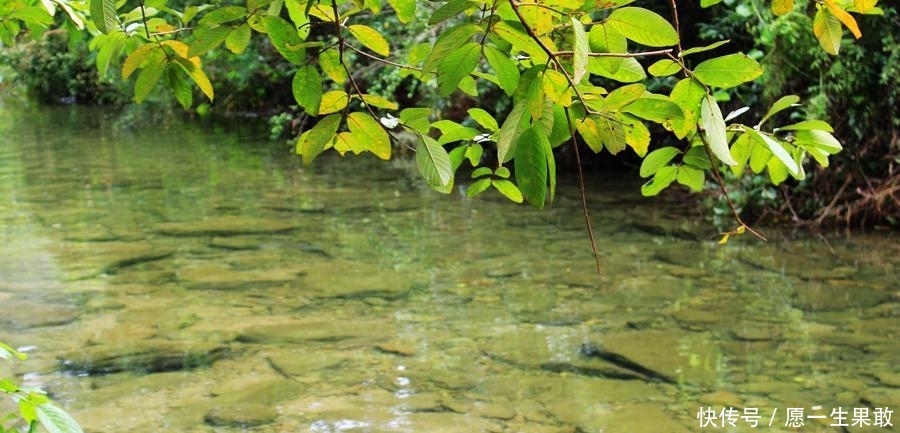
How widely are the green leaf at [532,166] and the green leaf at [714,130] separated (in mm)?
176

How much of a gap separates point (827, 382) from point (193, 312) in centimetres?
310

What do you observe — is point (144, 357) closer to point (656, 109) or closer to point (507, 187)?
point (507, 187)

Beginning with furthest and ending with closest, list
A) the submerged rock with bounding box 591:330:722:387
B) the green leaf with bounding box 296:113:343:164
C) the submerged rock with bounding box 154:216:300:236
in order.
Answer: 1. the submerged rock with bounding box 154:216:300:236
2. the submerged rock with bounding box 591:330:722:387
3. the green leaf with bounding box 296:113:343:164

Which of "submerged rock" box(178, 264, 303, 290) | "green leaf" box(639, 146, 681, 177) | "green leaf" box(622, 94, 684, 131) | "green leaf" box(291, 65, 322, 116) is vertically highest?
"green leaf" box(291, 65, 322, 116)

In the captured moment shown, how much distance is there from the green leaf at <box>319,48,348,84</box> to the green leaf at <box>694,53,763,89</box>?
1.46 ft

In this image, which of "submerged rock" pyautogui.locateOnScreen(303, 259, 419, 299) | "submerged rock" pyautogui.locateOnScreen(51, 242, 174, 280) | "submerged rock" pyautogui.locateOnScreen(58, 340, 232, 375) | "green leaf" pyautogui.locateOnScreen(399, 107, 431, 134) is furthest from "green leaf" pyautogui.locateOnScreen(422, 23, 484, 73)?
"submerged rock" pyautogui.locateOnScreen(51, 242, 174, 280)

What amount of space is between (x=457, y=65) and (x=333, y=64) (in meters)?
0.24

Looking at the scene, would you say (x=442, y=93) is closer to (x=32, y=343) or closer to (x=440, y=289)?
(x=32, y=343)

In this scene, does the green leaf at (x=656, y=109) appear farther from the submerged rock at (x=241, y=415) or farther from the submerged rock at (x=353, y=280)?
the submerged rock at (x=353, y=280)

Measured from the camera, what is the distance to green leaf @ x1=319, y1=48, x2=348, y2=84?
3.91 feet

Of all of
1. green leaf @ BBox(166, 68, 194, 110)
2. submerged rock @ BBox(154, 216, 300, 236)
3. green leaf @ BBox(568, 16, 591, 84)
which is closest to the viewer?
green leaf @ BBox(568, 16, 591, 84)

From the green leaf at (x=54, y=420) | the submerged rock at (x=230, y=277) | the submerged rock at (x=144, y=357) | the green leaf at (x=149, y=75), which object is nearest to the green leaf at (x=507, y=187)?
the green leaf at (x=149, y=75)

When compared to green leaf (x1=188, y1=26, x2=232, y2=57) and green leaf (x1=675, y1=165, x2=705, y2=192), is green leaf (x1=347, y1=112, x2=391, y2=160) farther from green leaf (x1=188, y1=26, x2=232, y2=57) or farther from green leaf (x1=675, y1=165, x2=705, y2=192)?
green leaf (x1=675, y1=165, x2=705, y2=192)

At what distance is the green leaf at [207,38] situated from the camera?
3.74ft
